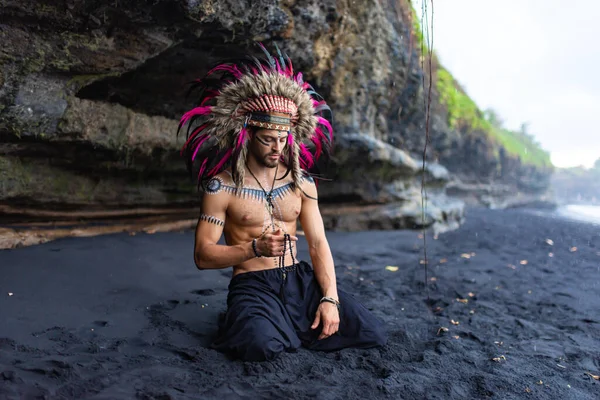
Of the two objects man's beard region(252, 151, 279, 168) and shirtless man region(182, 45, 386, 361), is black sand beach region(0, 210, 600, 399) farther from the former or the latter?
man's beard region(252, 151, 279, 168)

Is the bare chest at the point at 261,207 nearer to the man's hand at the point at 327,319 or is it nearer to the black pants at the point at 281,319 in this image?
the black pants at the point at 281,319

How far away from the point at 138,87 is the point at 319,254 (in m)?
3.19

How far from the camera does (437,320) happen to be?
3.69 m

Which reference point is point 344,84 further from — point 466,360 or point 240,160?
point 466,360

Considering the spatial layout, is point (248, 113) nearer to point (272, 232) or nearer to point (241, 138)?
point (241, 138)

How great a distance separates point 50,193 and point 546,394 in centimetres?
452

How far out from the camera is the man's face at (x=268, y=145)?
283 cm

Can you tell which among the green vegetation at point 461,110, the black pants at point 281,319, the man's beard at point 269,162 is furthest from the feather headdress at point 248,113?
the green vegetation at point 461,110

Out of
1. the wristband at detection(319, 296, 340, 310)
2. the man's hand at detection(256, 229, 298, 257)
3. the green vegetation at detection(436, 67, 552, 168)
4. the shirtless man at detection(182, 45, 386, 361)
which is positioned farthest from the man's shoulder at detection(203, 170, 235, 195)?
the green vegetation at detection(436, 67, 552, 168)

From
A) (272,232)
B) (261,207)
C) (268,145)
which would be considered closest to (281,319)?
(272,232)

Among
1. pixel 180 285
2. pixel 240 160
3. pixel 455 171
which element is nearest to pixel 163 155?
pixel 180 285

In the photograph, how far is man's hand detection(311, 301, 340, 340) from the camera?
278 centimetres

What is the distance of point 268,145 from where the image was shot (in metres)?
2.85

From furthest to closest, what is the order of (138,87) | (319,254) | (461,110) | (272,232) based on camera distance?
(461,110) → (138,87) → (319,254) → (272,232)
